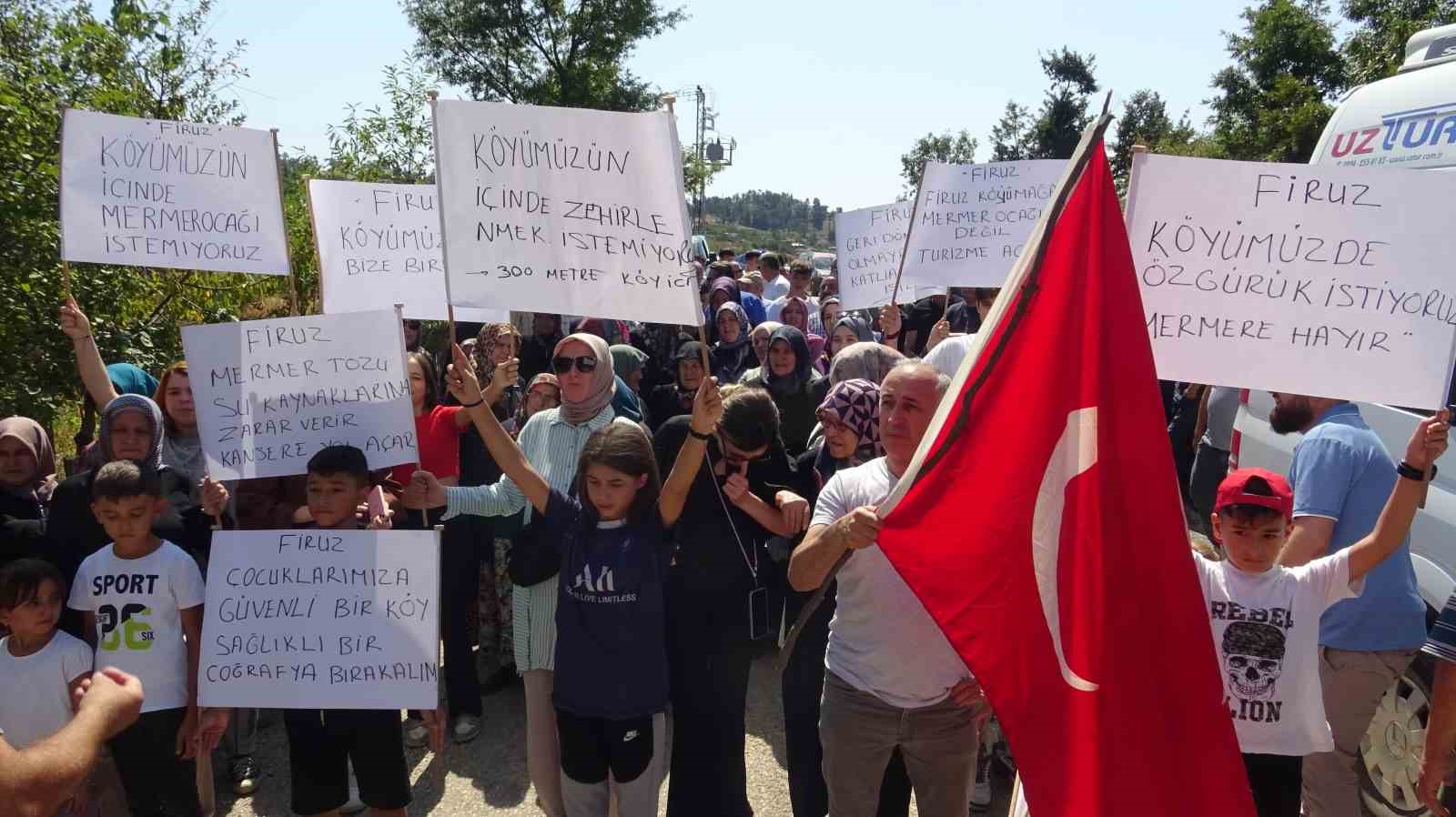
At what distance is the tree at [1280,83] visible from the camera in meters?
18.3

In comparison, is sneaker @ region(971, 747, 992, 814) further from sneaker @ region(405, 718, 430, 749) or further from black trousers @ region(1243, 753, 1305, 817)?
sneaker @ region(405, 718, 430, 749)

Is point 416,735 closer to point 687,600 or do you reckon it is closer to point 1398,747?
point 687,600

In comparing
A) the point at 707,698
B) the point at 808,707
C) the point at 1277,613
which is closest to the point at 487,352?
the point at 707,698

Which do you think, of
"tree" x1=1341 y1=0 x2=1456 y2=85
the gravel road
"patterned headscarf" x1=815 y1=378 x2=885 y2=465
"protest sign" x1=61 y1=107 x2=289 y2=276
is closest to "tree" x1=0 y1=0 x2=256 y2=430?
"protest sign" x1=61 y1=107 x2=289 y2=276

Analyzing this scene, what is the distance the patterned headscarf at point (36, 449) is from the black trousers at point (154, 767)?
1.14 metres

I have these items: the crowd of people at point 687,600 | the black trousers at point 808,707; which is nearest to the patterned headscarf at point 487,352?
the crowd of people at point 687,600

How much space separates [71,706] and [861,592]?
2461mm

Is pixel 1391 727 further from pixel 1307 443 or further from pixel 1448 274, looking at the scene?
Answer: pixel 1448 274

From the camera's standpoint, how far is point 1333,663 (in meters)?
3.15

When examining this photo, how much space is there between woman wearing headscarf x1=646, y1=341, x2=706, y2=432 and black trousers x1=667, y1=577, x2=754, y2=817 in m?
2.50

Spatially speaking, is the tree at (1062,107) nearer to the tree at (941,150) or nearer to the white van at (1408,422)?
the tree at (941,150)

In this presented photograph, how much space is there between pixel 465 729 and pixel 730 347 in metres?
3.59

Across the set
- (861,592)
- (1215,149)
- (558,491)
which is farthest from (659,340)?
(1215,149)

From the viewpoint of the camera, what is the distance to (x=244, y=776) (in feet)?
13.3
